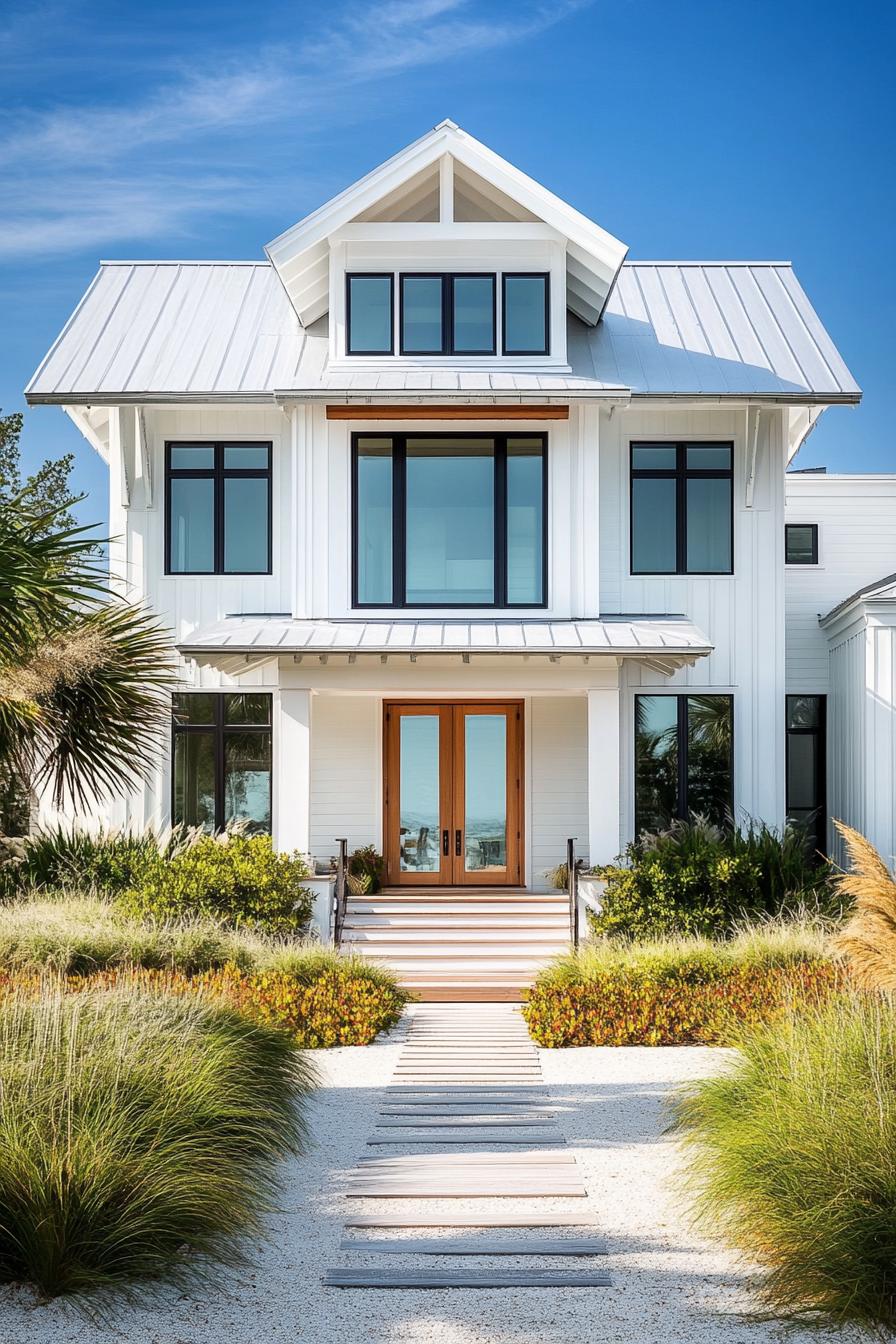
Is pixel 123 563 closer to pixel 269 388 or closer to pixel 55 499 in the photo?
pixel 269 388

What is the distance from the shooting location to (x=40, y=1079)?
5.91 metres

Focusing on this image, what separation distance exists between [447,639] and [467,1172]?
27.9 ft

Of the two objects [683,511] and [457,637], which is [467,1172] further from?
[683,511]

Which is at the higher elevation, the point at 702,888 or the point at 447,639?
the point at 447,639

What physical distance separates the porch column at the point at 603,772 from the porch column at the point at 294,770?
3351 millimetres

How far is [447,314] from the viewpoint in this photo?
16219 millimetres

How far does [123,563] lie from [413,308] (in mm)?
4977

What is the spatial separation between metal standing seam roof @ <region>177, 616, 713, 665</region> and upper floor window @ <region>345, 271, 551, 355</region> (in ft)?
11.8

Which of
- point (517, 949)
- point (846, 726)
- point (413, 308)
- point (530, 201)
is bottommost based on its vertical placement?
point (517, 949)

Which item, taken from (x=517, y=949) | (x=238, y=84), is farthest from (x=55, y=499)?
(x=517, y=949)

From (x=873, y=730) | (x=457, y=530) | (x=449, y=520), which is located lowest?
(x=873, y=730)

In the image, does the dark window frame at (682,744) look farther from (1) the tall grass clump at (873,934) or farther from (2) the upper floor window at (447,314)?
(1) the tall grass clump at (873,934)

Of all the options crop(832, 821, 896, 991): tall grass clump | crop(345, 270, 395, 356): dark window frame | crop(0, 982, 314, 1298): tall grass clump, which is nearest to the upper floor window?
crop(345, 270, 395, 356): dark window frame

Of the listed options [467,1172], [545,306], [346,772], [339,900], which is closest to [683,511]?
[545,306]
